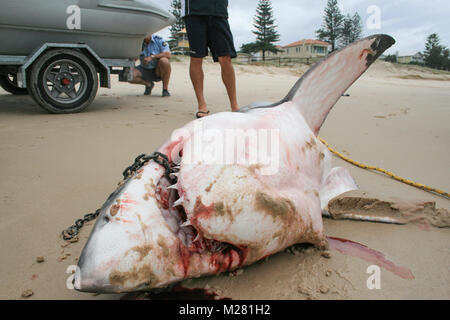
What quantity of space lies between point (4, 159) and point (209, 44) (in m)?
2.44

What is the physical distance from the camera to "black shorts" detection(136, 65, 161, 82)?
20.7 feet

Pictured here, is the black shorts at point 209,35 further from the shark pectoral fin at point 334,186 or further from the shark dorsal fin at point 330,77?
the shark pectoral fin at point 334,186

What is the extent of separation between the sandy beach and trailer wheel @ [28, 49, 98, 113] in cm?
21

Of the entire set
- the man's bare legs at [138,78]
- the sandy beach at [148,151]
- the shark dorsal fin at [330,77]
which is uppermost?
the man's bare legs at [138,78]

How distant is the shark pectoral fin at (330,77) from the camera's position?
5.05ft

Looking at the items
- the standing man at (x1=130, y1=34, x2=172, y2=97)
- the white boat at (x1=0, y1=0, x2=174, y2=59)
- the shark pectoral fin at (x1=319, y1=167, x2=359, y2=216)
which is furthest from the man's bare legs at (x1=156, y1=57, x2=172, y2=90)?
the shark pectoral fin at (x1=319, y1=167, x2=359, y2=216)

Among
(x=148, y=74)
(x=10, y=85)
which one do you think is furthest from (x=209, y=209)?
(x=10, y=85)

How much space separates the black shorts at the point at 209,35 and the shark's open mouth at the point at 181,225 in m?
2.96

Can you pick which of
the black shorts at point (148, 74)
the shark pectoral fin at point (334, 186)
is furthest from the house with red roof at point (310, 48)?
the shark pectoral fin at point (334, 186)

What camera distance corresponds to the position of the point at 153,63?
6.34m

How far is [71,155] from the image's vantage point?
2398 millimetres

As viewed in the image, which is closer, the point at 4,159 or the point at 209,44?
the point at 4,159
